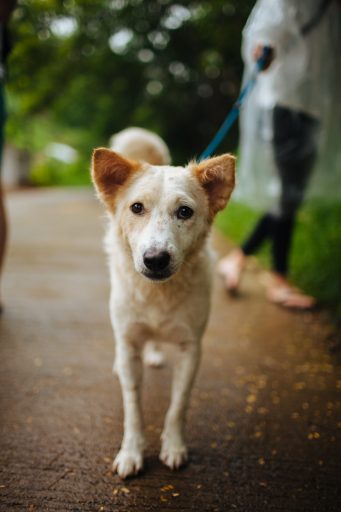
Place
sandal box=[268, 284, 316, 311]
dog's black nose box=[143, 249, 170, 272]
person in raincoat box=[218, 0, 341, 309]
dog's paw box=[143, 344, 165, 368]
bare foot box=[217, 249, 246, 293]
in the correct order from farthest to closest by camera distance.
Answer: bare foot box=[217, 249, 246, 293], sandal box=[268, 284, 316, 311], person in raincoat box=[218, 0, 341, 309], dog's paw box=[143, 344, 165, 368], dog's black nose box=[143, 249, 170, 272]

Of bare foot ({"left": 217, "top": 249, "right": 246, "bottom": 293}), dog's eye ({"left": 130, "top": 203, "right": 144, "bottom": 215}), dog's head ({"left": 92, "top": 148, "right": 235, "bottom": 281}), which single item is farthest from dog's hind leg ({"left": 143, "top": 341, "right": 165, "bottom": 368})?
bare foot ({"left": 217, "top": 249, "right": 246, "bottom": 293})

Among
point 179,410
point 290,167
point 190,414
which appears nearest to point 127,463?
point 179,410

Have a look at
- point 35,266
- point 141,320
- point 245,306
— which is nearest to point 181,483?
point 141,320

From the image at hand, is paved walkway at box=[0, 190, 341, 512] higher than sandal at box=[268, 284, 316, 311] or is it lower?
higher

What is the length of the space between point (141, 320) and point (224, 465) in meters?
0.76

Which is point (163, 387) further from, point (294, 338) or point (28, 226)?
point (28, 226)

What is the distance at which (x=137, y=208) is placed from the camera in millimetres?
1887

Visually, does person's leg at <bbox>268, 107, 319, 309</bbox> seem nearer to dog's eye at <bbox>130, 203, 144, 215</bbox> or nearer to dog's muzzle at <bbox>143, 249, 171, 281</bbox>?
dog's eye at <bbox>130, 203, 144, 215</bbox>

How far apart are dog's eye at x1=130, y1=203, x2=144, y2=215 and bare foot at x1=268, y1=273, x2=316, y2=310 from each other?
2408mm

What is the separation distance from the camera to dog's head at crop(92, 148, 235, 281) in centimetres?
172

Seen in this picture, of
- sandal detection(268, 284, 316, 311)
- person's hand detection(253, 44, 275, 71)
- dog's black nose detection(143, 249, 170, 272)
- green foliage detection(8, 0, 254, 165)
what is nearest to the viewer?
dog's black nose detection(143, 249, 170, 272)

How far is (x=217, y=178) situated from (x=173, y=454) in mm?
1306

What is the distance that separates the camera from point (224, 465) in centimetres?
189

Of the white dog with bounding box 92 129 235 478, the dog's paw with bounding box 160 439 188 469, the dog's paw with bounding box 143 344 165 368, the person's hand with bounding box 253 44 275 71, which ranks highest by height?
the person's hand with bounding box 253 44 275 71
